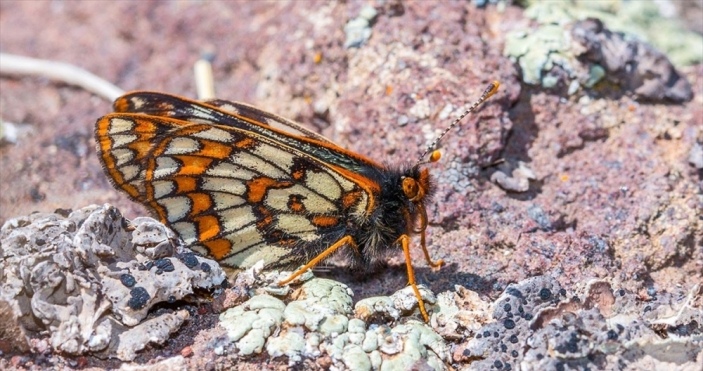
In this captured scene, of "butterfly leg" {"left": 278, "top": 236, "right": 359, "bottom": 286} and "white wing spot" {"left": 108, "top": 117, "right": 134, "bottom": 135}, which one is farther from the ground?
"white wing spot" {"left": 108, "top": 117, "right": 134, "bottom": 135}

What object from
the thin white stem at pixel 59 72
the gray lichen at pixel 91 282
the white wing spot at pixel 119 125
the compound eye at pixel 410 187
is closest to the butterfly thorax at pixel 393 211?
the compound eye at pixel 410 187

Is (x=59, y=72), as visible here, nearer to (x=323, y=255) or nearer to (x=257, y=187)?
(x=257, y=187)

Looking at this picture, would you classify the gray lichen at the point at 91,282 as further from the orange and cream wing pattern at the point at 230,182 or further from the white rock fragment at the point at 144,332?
the orange and cream wing pattern at the point at 230,182

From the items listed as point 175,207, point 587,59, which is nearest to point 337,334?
point 175,207

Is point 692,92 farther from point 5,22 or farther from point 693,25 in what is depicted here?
point 5,22

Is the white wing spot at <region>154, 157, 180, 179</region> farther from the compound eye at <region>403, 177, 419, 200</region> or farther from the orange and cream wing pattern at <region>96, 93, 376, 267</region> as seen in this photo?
the compound eye at <region>403, 177, 419, 200</region>

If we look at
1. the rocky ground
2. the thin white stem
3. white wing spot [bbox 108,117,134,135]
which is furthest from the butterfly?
the thin white stem
